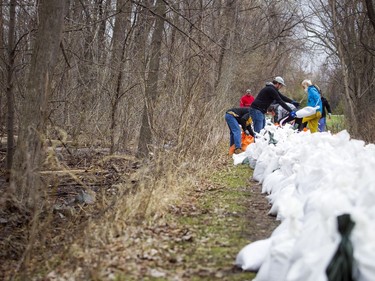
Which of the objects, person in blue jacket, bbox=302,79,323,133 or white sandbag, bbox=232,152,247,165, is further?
person in blue jacket, bbox=302,79,323,133

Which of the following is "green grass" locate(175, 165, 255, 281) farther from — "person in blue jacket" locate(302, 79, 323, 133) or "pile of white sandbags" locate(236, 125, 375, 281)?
"person in blue jacket" locate(302, 79, 323, 133)

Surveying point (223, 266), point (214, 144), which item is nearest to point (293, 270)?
point (223, 266)

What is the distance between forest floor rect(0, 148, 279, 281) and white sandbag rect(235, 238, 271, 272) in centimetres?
6

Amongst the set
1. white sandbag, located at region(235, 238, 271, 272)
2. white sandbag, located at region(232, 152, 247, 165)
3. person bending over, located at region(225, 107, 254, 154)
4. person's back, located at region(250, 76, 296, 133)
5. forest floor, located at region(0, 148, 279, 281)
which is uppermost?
person's back, located at region(250, 76, 296, 133)

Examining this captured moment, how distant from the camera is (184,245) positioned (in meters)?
4.22

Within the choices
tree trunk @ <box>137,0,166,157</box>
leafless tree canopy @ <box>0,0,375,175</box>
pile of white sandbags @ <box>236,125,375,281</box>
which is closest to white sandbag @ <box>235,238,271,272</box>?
pile of white sandbags @ <box>236,125,375,281</box>

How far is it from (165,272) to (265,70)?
90.6ft

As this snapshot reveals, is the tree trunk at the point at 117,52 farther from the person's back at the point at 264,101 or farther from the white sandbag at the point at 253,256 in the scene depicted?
the white sandbag at the point at 253,256

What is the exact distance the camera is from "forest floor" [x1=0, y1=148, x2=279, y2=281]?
3.56 m

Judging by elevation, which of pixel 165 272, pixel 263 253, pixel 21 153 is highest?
pixel 21 153

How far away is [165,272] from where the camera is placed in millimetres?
3574

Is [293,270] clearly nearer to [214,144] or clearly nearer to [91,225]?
[91,225]

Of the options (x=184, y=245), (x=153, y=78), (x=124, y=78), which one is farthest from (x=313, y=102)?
(x=184, y=245)

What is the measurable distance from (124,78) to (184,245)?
7500 millimetres
